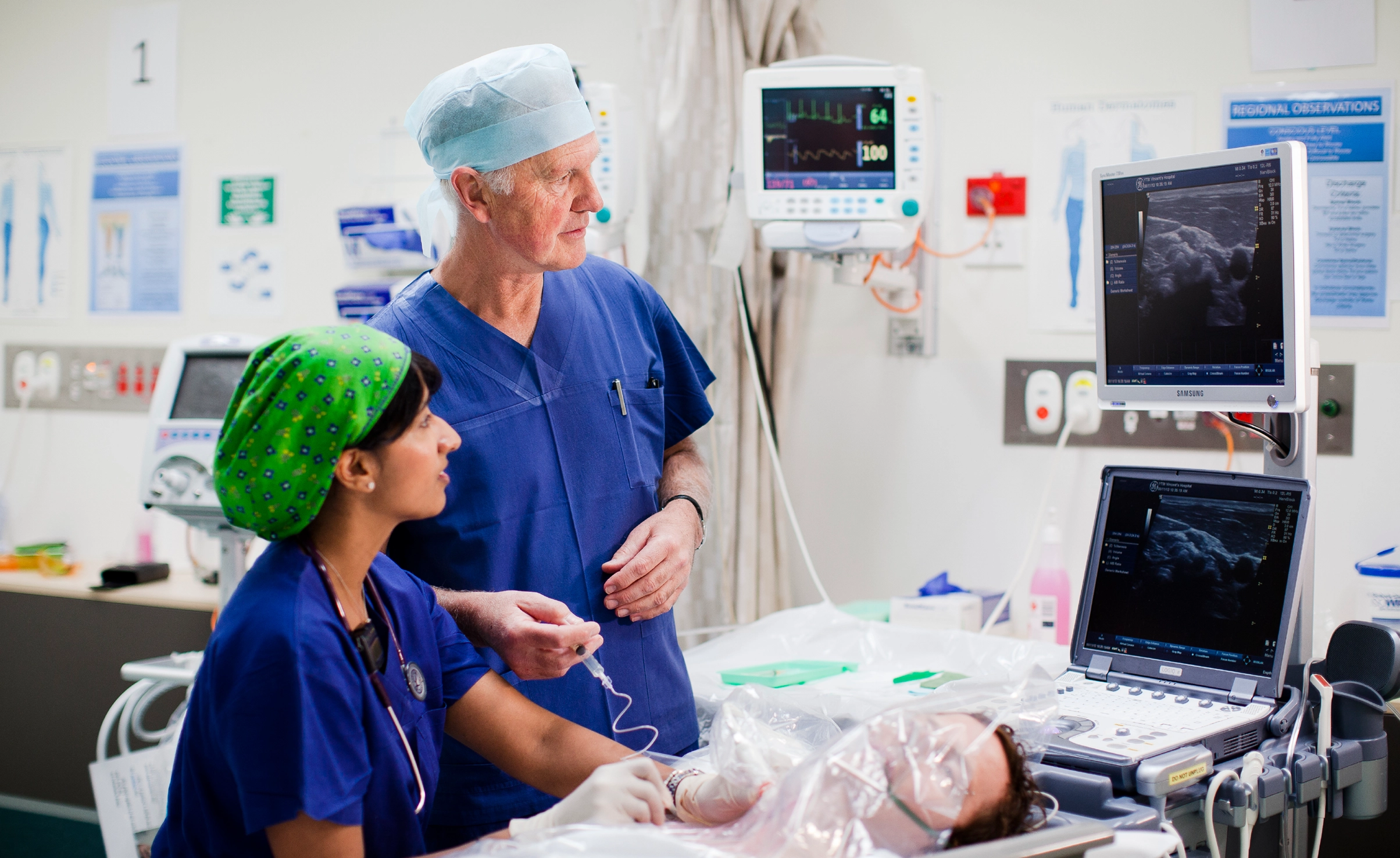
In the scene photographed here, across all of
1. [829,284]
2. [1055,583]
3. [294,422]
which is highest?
[829,284]

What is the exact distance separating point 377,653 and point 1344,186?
7.62 feet

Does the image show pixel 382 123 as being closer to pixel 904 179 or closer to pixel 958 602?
pixel 904 179

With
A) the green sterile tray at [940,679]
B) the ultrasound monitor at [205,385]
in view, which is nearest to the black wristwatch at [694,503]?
the green sterile tray at [940,679]

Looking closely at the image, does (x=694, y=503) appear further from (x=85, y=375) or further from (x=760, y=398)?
(x=85, y=375)

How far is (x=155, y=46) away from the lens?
343cm

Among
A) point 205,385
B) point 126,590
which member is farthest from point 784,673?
point 126,590

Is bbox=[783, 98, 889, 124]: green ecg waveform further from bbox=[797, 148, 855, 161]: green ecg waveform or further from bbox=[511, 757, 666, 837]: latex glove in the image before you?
bbox=[511, 757, 666, 837]: latex glove

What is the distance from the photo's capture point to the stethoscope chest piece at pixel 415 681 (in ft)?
3.80

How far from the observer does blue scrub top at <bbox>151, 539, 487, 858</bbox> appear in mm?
957

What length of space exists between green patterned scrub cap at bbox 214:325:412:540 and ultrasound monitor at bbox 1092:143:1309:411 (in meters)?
1.10

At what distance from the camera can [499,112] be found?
1399 millimetres

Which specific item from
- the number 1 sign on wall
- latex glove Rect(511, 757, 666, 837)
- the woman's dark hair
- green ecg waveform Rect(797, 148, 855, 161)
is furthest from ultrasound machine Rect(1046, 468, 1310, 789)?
the number 1 sign on wall

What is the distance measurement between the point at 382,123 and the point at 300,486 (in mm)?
2461

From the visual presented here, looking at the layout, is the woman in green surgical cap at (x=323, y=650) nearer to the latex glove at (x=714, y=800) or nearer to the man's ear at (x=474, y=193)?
the latex glove at (x=714, y=800)
